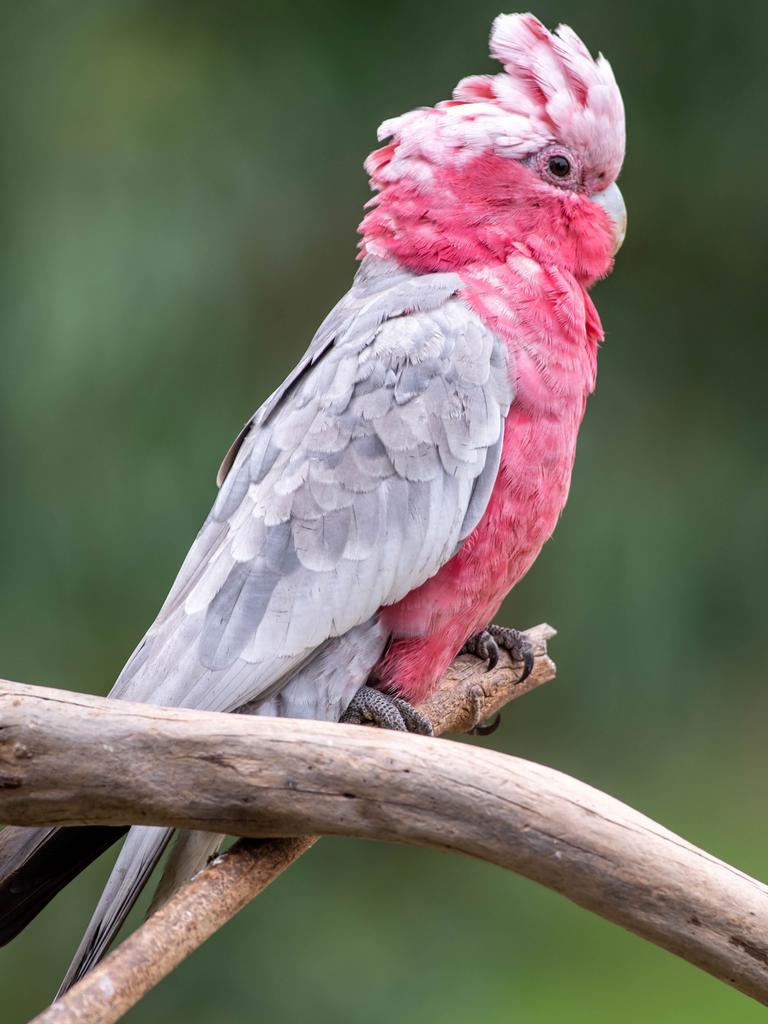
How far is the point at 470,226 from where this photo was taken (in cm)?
209

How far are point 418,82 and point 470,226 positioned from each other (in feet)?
6.45

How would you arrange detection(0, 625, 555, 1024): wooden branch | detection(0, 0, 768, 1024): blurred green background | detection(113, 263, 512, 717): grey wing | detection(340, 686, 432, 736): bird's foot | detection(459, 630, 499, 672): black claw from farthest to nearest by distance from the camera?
1. detection(0, 0, 768, 1024): blurred green background
2. detection(459, 630, 499, 672): black claw
3. detection(340, 686, 432, 736): bird's foot
4. detection(113, 263, 512, 717): grey wing
5. detection(0, 625, 555, 1024): wooden branch

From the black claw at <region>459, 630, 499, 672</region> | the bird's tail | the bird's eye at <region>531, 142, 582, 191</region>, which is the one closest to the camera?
the bird's tail

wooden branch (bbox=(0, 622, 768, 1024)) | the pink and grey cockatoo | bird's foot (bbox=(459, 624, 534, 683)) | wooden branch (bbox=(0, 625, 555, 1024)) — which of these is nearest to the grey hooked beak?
the pink and grey cockatoo

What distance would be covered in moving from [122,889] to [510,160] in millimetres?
1397

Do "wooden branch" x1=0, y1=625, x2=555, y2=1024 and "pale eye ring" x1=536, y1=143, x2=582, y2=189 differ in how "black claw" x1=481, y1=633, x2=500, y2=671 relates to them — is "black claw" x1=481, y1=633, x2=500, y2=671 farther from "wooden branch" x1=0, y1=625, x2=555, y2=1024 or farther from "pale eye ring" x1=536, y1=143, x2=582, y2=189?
"pale eye ring" x1=536, y1=143, x2=582, y2=189

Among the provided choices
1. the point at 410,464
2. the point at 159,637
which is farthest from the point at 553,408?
the point at 159,637

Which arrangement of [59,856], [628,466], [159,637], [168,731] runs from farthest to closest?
[628,466], [159,637], [59,856], [168,731]

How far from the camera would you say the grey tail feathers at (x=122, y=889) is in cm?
175

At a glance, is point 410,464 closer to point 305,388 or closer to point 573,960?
point 305,388

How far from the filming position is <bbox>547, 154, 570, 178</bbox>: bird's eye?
2111 millimetres

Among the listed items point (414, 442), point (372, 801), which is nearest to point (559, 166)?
point (414, 442)

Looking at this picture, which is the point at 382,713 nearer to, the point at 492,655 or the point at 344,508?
the point at 344,508

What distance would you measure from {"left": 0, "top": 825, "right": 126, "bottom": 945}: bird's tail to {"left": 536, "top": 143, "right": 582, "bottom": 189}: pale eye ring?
53.3 inches
